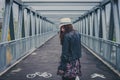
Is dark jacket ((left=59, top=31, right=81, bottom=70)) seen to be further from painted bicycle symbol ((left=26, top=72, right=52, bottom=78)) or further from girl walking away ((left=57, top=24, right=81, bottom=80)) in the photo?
painted bicycle symbol ((left=26, top=72, right=52, bottom=78))

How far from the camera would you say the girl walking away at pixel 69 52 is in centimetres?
538

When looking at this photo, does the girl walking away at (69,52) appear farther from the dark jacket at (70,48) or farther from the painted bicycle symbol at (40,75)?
the painted bicycle symbol at (40,75)

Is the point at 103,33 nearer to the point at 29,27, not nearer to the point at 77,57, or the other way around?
the point at 29,27

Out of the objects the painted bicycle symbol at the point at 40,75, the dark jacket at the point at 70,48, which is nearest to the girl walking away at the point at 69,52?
the dark jacket at the point at 70,48

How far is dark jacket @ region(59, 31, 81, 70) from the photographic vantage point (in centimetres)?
537

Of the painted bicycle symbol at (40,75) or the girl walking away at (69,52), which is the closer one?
the girl walking away at (69,52)

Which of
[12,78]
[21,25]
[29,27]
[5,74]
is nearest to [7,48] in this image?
[5,74]

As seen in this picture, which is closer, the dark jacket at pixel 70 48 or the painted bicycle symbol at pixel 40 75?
the dark jacket at pixel 70 48

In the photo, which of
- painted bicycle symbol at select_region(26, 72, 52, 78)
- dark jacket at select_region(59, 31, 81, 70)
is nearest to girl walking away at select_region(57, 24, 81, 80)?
dark jacket at select_region(59, 31, 81, 70)

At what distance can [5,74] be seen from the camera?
36.0 feet

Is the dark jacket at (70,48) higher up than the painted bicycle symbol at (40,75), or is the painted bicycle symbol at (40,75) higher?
the dark jacket at (70,48)

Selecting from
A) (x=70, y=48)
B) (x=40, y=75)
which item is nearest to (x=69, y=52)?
(x=70, y=48)

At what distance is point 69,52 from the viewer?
548 cm

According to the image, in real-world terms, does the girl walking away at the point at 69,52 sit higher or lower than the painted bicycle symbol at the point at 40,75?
higher
